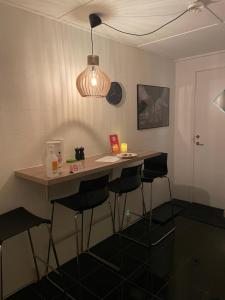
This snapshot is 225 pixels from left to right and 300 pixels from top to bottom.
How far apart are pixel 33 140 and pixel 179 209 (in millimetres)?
2475

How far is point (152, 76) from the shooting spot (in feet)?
10.7

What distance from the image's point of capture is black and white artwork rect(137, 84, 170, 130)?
3.10m

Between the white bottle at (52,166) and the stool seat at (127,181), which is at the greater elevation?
the white bottle at (52,166)

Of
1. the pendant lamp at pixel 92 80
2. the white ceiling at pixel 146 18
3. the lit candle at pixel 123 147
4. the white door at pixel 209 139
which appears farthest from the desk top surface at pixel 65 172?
the white door at pixel 209 139

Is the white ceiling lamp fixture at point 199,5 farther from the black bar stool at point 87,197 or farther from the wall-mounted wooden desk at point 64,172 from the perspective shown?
the black bar stool at point 87,197

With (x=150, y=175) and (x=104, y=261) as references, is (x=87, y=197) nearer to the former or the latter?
(x=104, y=261)

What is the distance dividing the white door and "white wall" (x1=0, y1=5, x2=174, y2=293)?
1.51 metres

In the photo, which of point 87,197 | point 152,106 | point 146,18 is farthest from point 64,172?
point 152,106

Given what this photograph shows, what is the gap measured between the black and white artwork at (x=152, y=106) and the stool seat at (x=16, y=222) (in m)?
1.86

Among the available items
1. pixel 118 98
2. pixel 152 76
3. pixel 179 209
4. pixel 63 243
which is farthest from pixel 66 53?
pixel 179 209

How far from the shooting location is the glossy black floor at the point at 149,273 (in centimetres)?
190

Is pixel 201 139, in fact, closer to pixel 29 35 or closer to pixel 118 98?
pixel 118 98

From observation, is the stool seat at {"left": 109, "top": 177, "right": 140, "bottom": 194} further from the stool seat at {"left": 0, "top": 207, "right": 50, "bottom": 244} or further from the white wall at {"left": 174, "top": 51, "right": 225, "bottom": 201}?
the white wall at {"left": 174, "top": 51, "right": 225, "bottom": 201}

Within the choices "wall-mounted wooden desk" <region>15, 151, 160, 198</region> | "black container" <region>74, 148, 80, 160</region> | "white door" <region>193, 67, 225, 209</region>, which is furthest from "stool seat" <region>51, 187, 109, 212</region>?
"white door" <region>193, 67, 225, 209</region>
